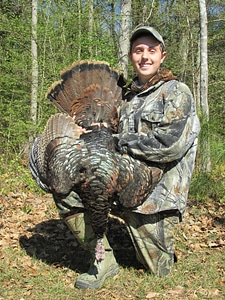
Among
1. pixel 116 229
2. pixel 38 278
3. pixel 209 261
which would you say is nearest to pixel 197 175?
pixel 116 229

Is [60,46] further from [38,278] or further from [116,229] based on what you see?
[38,278]

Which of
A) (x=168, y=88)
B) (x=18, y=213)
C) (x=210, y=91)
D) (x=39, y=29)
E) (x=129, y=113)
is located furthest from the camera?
(x=210, y=91)

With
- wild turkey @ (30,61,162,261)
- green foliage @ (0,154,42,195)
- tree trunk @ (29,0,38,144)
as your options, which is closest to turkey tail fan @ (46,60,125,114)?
wild turkey @ (30,61,162,261)

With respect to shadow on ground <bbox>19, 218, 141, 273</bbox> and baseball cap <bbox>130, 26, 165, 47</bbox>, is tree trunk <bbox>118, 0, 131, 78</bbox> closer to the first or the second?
shadow on ground <bbox>19, 218, 141, 273</bbox>

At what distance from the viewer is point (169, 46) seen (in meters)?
13.9

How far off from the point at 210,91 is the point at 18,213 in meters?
9.53

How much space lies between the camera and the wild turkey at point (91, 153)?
2.87 metres

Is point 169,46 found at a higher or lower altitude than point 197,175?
higher

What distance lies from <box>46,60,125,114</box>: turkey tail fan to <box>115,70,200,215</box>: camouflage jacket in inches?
11.8

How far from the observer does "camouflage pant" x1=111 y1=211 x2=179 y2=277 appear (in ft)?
10.9

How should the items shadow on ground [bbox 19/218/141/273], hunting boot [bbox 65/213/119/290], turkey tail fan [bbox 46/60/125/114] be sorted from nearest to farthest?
hunting boot [bbox 65/213/119/290] < turkey tail fan [bbox 46/60/125/114] < shadow on ground [bbox 19/218/141/273]

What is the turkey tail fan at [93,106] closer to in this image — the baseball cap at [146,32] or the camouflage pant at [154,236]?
the baseball cap at [146,32]

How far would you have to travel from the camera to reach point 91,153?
2971 mm

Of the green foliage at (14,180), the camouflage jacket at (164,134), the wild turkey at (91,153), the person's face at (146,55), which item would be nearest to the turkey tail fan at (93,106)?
the wild turkey at (91,153)
